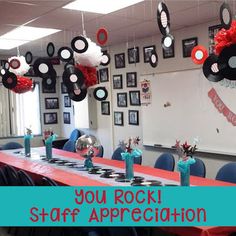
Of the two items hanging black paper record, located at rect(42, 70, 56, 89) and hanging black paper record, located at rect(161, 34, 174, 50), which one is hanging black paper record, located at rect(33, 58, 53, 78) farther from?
hanging black paper record, located at rect(161, 34, 174, 50)

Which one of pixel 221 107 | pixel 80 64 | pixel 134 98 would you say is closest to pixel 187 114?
pixel 221 107

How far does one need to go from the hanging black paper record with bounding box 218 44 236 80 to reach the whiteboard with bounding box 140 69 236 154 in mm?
2065

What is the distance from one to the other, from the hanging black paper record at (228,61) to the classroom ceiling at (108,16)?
155 cm

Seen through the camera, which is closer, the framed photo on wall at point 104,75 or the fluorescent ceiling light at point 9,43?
the fluorescent ceiling light at point 9,43

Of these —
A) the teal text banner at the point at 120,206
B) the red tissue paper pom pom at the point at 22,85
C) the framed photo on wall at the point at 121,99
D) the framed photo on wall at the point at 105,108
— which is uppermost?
the red tissue paper pom pom at the point at 22,85

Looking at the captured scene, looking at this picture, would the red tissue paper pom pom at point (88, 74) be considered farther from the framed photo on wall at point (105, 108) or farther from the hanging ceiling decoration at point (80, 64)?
the framed photo on wall at point (105, 108)

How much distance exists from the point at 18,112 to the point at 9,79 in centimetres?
267

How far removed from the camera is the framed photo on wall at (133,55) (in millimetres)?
6133

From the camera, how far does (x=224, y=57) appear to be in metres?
2.50

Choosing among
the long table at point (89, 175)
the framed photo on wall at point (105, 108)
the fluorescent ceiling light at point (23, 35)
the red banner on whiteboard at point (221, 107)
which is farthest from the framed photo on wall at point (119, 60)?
the long table at point (89, 175)

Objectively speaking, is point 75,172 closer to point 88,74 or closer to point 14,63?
point 88,74

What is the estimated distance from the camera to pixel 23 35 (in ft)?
17.5

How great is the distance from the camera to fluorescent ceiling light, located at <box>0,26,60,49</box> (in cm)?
495

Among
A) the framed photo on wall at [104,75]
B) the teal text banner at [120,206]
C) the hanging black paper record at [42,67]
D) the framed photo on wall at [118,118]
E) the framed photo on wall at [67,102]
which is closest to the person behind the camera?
the teal text banner at [120,206]
